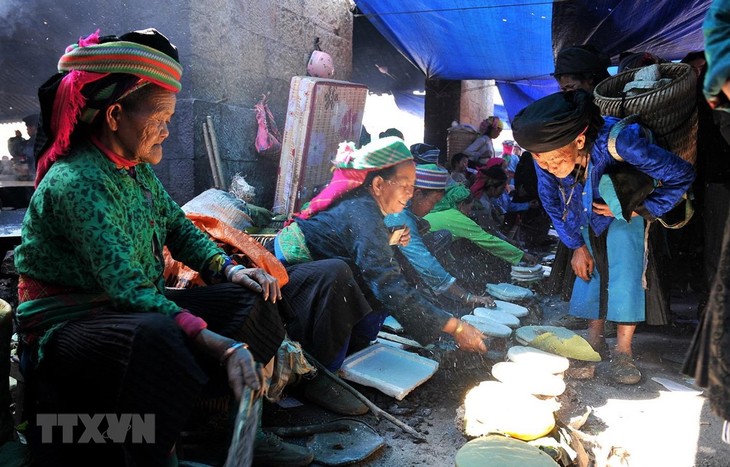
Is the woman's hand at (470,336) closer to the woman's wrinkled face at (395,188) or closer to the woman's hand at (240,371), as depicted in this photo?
the woman's wrinkled face at (395,188)

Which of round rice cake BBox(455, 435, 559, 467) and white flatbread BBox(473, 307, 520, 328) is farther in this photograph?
white flatbread BBox(473, 307, 520, 328)

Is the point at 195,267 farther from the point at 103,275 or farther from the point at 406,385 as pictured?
the point at 406,385

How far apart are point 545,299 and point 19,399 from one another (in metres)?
4.93

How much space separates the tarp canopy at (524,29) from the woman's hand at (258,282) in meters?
5.18

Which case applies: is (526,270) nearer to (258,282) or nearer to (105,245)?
(258,282)

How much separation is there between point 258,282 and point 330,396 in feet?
3.21

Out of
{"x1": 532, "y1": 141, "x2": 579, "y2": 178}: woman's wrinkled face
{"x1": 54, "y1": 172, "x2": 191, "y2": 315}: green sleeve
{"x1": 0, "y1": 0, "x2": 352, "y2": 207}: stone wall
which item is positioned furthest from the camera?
{"x1": 0, "y1": 0, "x2": 352, "y2": 207}: stone wall

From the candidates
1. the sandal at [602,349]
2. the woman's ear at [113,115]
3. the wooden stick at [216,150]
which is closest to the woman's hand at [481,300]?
the sandal at [602,349]

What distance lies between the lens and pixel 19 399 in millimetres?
2359

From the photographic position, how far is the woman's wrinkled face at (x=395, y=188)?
11.4 feet

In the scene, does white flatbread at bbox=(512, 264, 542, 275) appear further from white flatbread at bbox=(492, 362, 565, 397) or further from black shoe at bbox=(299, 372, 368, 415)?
black shoe at bbox=(299, 372, 368, 415)

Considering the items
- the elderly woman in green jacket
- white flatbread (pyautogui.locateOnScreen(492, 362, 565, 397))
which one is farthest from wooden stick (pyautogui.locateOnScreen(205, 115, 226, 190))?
white flatbread (pyautogui.locateOnScreen(492, 362, 565, 397))

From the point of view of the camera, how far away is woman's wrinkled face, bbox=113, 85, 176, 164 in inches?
82.0

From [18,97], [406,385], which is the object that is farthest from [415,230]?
[18,97]
